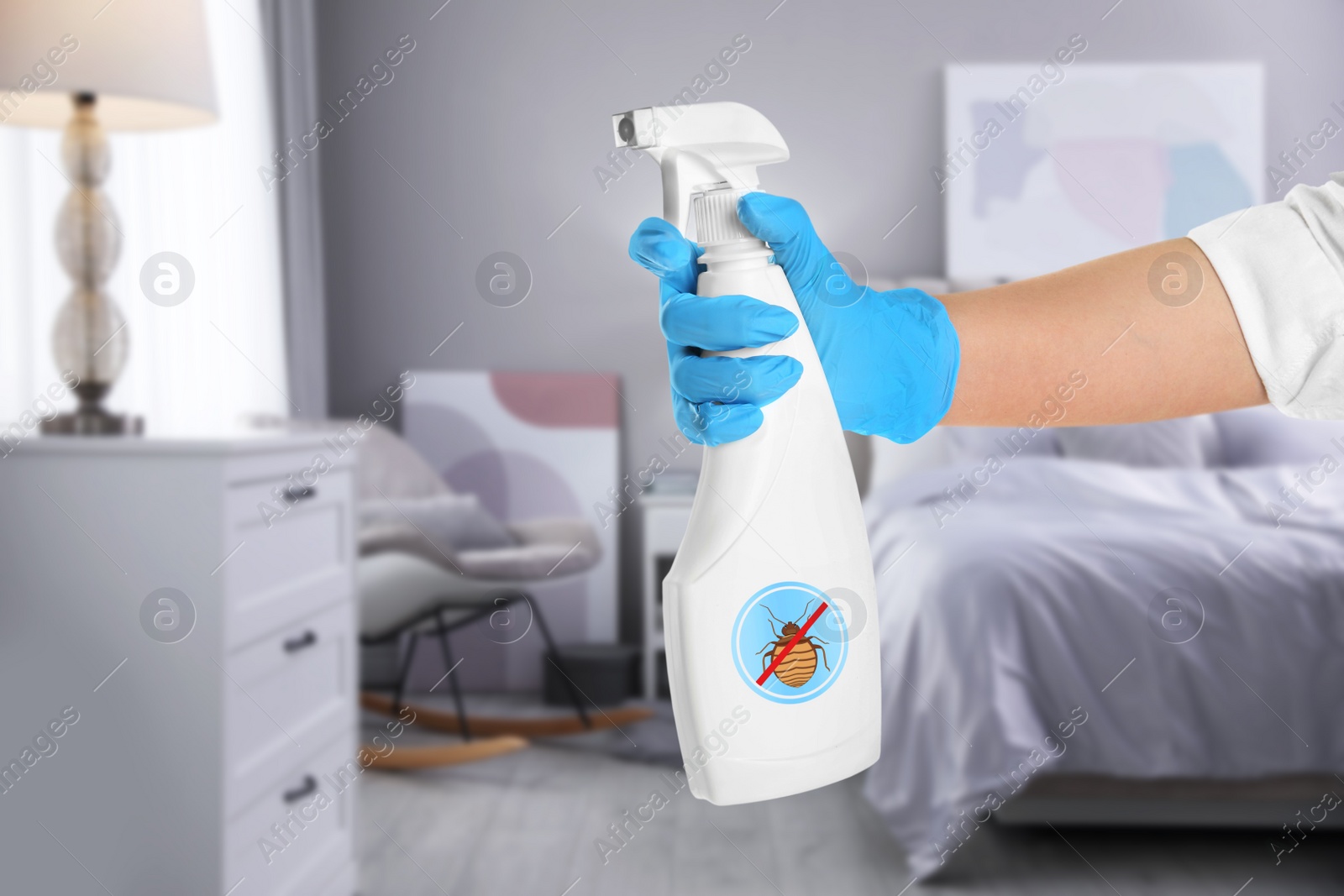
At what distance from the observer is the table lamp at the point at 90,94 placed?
123 centimetres

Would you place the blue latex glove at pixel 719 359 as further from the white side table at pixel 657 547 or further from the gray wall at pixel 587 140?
the gray wall at pixel 587 140

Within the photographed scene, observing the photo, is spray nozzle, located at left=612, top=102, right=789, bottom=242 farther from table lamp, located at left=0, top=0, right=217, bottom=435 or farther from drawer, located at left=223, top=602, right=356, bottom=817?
table lamp, located at left=0, top=0, right=217, bottom=435

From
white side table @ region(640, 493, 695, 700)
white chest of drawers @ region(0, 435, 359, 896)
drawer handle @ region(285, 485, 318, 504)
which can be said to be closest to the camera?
white chest of drawers @ region(0, 435, 359, 896)

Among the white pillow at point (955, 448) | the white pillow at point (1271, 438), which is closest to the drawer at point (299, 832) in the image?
the white pillow at point (955, 448)

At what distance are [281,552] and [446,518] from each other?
1341mm

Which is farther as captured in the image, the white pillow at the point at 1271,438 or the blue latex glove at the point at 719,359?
the white pillow at the point at 1271,438

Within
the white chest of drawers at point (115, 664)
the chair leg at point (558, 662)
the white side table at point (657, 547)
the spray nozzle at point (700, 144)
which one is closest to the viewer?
the spray nozzle at point (700, 144)

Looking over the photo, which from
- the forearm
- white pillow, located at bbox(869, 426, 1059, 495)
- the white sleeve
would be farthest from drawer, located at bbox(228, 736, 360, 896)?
white pillow, located at bbox(869, 426, 1059, 495)

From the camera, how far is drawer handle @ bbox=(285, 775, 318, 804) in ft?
4.41

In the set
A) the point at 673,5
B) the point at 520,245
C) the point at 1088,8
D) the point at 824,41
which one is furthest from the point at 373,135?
the point at 1088,8

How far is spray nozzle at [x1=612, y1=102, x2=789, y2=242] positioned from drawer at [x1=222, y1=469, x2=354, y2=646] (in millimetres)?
896

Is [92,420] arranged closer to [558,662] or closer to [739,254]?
[739,254]

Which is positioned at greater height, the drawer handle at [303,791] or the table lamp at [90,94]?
the table lamp at [90,94]

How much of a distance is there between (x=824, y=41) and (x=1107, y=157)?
919 millimetres
